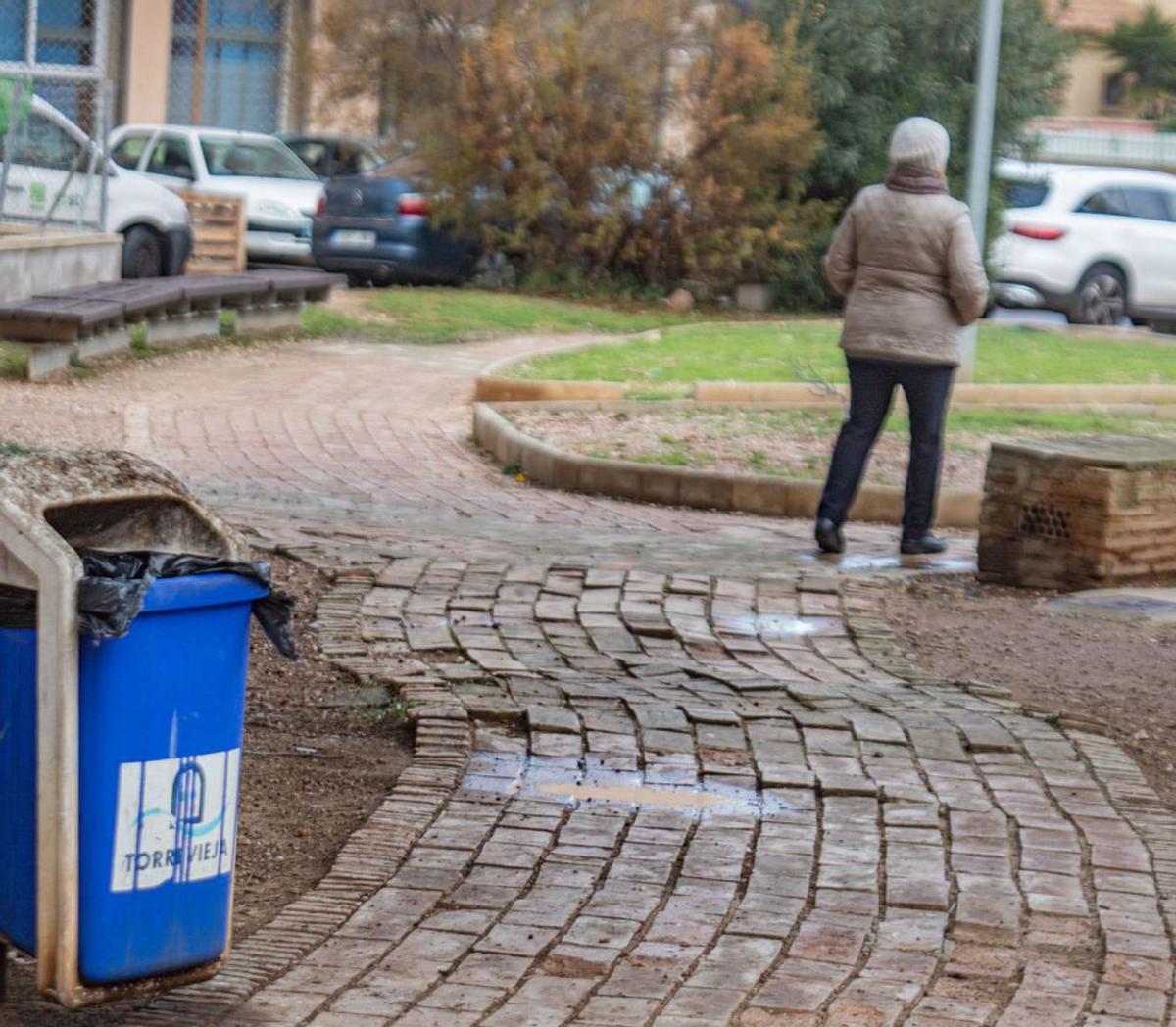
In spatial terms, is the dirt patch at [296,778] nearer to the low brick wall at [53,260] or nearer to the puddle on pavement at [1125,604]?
the puddle on pavement at [1125,604]

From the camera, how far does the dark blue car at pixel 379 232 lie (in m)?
22.2

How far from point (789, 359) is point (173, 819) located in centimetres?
1317

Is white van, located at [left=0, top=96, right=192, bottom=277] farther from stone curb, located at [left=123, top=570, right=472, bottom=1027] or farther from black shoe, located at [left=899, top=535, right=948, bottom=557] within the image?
stone curb, located at [left=123, top=570, right=472, bottom=1027]

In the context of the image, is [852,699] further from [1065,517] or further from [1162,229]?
[1162,229]

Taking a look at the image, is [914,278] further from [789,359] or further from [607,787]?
[789,359]

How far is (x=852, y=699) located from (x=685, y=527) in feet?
11.2

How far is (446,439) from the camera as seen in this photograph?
12320mm

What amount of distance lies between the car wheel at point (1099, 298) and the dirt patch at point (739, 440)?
9.40 metres

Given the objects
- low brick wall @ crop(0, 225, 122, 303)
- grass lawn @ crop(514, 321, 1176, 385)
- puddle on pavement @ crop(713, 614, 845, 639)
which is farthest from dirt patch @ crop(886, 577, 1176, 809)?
low brick wall @ crop(0, 225, 122, 303)

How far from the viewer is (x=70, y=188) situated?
1644cm

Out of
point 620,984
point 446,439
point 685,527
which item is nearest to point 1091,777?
point 620,984

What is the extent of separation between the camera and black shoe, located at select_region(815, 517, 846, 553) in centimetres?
891

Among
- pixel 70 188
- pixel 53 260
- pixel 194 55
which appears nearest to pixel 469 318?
pixel 70 188

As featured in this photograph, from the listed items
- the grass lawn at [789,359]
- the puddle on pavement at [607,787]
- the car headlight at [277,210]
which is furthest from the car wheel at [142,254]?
the puddle on pavement at [607,787]
